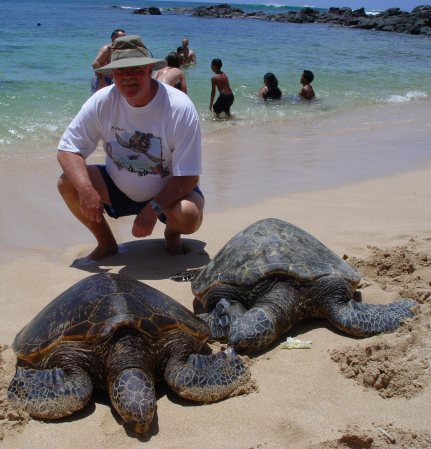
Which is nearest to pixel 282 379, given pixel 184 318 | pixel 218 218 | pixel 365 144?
pixel 184 318

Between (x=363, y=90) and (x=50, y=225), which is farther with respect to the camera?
(x=363, y=90)

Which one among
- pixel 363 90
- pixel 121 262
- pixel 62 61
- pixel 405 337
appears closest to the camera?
pixel 405 337

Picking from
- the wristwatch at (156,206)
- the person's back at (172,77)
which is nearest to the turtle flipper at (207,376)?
the wristwatch at (156,206)

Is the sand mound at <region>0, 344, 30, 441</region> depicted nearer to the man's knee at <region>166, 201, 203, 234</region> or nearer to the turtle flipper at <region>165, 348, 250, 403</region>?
the turtle flipper at <region>165, 348, 250, 403</region>

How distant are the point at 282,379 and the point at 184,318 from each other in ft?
1.78

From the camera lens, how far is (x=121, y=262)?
4395mm

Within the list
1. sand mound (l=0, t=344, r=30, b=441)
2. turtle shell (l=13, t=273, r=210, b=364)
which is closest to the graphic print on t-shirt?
turtle shell (l=13, t=273, r=210, b=364)

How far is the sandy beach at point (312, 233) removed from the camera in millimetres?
2459

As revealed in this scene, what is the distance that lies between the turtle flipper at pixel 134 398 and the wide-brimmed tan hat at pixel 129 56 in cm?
199

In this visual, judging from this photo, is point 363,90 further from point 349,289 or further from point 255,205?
point 349,289

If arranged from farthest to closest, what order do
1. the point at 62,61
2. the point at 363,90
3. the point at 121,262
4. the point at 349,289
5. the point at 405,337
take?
1. the point at 62,61
2. the point at 363,90
3. the point at 121,262
4. the point at 349,289
5. the point at 405,337

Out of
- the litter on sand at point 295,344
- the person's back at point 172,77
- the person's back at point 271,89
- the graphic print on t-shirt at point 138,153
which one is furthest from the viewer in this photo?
the person's back at point 271,89

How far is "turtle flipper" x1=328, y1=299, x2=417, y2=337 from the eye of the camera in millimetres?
3213

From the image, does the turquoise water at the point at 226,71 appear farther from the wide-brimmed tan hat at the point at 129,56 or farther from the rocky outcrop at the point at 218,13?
the rocky outcrop at the point at 218,13
